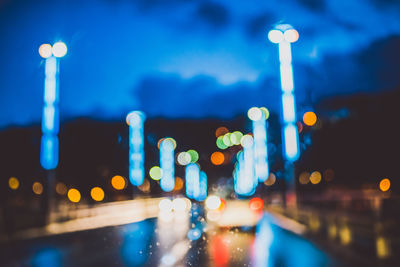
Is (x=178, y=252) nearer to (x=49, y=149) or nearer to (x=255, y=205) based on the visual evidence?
(x=255, y=205)

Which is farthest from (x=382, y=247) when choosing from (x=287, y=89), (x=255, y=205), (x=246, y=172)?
(x=246, y=172)

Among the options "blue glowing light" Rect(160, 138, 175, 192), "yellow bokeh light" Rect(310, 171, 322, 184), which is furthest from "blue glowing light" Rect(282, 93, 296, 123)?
"blue glowing light" Rect(160, 138, 175, 192)

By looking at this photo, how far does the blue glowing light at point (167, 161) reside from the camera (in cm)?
9762

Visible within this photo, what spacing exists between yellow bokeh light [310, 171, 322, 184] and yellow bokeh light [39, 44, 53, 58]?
3689cm

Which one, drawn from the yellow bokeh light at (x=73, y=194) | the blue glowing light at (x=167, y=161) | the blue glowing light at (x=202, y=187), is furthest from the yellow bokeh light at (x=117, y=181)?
the blue glowing light at (x=202, y=187)

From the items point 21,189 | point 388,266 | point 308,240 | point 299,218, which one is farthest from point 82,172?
point 388,266

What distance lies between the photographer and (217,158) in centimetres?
10481

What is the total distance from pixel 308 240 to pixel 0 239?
1132 centimetres

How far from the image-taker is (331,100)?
51125 millimetres

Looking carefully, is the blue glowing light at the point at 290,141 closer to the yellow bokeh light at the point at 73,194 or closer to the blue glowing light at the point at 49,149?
the blue glowing light at the point at 49,149

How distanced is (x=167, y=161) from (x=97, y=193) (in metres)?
18.0

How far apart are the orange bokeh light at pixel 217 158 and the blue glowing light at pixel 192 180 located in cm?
1636

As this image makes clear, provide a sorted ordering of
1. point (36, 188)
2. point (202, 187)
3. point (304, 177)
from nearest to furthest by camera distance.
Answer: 1. point (304, 177)
2. point (36, 188)
3. point (202, 187)

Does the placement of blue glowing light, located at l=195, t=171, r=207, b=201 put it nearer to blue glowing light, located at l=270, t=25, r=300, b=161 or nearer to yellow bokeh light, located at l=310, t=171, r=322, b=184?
yellow bokeh light, located at l=310, t=171, r=322, b=184
